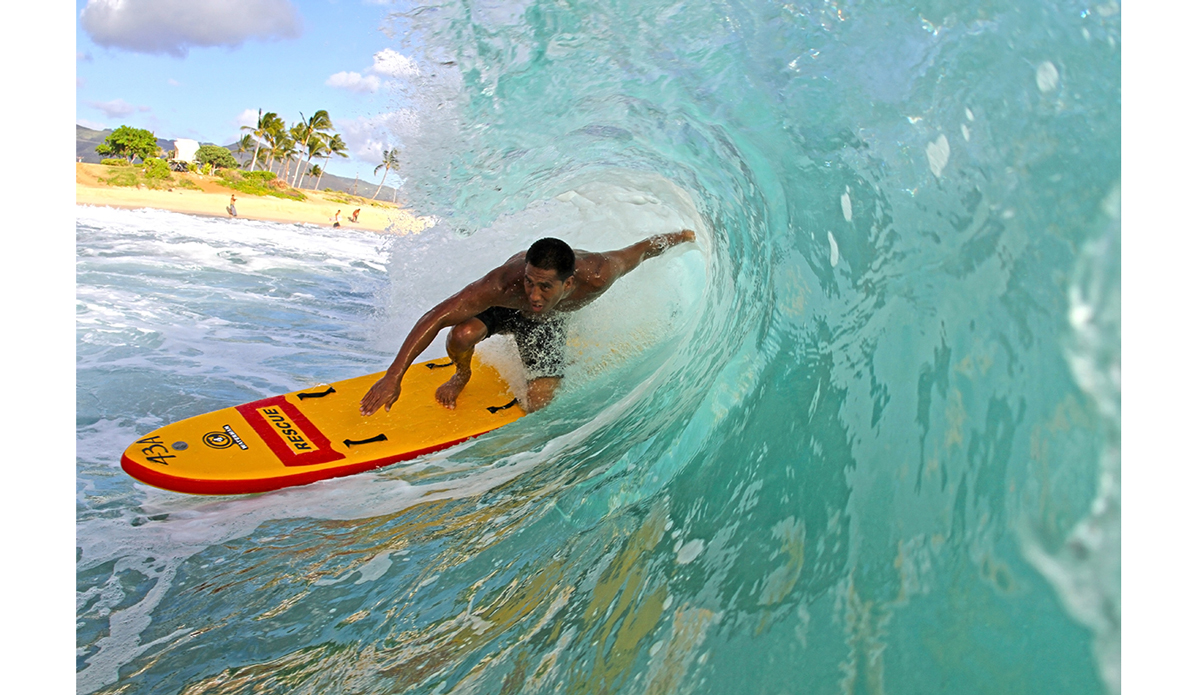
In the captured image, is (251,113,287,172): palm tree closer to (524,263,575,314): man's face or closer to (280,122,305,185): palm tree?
(280,122,305,185): palm tree

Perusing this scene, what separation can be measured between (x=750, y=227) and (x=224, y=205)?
33568 millimetres

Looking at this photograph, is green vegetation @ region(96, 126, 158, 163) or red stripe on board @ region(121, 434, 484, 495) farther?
green vegetation @ region(96, 126, 158, 163)

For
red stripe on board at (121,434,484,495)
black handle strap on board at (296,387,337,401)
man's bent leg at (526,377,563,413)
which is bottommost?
red stripe on board at (121,434,484,495)

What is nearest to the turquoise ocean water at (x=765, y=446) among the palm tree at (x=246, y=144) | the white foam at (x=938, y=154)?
the white foam at (x=938, y=154)

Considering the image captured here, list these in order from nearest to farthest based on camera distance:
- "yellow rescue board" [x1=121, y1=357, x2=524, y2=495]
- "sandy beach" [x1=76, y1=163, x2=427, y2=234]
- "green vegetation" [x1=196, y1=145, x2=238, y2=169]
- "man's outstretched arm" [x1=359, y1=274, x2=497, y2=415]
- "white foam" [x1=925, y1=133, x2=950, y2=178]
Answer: "white foam" [x1=925, y1=133, x2=950, y2=178] → "yellow rescue board" [x1=121, y1=357, x2=524, y2=495] → "man's outstretched arm" [x1=359, y1=274, x2=497, y2=415] → "sandy beach" [x1=76, y1=163, x2=427, y2=234] → "green vegetation" [x1=196, y1=145, x2=238, y2=169]

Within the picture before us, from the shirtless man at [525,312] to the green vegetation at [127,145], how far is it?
4397cm

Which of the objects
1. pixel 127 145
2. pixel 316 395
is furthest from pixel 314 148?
pixel 316 395

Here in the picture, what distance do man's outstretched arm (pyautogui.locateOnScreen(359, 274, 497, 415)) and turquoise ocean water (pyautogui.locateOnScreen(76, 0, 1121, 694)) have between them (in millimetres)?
478

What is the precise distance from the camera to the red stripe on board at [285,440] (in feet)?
13.9

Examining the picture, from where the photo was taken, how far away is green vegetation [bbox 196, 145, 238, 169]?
1784 inches

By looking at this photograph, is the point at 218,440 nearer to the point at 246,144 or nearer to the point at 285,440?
the point at 285,440

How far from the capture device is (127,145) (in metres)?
39.9

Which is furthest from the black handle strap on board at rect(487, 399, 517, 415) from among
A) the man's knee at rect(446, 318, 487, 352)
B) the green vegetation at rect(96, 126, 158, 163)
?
the green vegetation at rect(96, 126, 158, 163)

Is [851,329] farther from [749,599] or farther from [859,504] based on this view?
[749,599]
